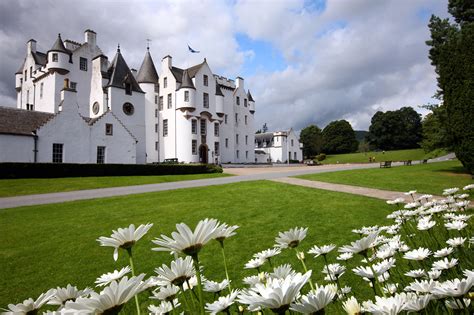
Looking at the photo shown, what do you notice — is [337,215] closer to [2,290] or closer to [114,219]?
[114,219]

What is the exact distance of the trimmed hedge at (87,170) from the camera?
72.3ft

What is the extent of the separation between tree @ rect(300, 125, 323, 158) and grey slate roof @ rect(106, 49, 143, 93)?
59.4m

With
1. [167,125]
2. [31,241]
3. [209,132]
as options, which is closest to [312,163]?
[209,132]

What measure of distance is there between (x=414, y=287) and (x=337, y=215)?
8848 millimetres

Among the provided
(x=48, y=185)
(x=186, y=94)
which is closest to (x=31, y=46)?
(x=186, y=94)

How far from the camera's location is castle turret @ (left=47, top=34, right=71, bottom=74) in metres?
36.7

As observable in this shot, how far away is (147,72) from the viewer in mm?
46094

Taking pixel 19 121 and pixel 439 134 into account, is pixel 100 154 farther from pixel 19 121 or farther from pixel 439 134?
pixel 439 134

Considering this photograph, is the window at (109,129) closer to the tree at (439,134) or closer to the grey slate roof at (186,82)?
the grey slate roof at (186,82)

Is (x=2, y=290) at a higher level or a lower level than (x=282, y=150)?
lower

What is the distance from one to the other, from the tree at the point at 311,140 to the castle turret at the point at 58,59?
67.3 m

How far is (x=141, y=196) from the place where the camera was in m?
15.2

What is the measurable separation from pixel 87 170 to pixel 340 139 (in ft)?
259

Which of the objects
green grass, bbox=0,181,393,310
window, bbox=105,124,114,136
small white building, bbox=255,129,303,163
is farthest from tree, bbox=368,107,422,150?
green grass, bbox=0,181,393,310
